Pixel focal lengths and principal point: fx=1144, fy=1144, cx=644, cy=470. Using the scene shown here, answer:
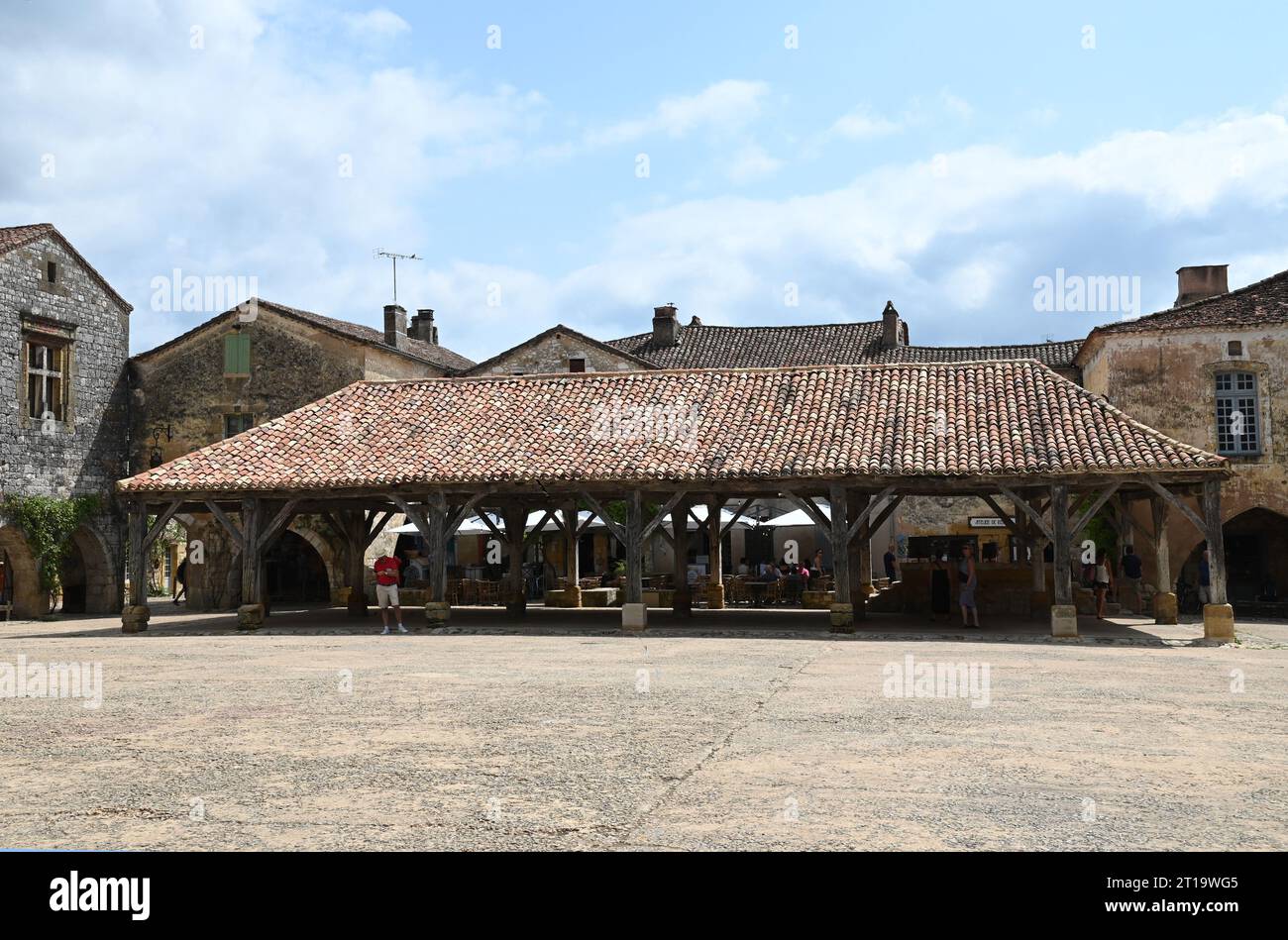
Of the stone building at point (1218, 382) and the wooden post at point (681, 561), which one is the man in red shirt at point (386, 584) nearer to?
the wooden post at point (681, 561)

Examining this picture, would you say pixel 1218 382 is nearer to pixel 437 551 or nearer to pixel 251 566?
pixel 437 551

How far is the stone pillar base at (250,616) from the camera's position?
19625mm

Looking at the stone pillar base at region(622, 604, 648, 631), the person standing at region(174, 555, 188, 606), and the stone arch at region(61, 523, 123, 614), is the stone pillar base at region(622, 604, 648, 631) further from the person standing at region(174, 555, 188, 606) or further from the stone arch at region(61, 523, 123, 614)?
the stone arch at region(61, 523, 123, 614)

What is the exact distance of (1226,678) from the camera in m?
11.8

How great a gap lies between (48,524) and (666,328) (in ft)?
67.4

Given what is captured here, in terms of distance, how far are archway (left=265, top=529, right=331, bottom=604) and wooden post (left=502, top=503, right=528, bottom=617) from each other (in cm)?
996

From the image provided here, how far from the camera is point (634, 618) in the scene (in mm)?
18516

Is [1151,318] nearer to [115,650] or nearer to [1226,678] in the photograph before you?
[1226,678]

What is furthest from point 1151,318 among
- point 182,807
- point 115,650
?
point 182,807

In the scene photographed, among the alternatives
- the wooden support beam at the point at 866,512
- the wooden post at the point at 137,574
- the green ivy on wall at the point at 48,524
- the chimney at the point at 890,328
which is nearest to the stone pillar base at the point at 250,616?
the wooden post at the point at 137,574

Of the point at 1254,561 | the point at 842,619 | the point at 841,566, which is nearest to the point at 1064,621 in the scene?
the point at 842,619

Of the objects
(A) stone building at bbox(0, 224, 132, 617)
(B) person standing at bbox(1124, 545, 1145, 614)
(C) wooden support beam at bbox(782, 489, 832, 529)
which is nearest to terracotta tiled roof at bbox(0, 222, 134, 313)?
(A) stone building at bbox(0, 224, 132, 617)
